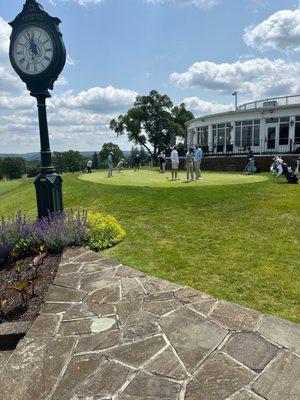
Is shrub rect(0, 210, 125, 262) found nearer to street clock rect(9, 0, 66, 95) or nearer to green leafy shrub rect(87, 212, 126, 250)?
green leafy shrub rect(87, 212, 126, 250)

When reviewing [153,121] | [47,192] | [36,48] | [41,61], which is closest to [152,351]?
[47,192]

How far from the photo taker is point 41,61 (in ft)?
21.2

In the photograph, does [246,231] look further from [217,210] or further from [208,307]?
[208,307]

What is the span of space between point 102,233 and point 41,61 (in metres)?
3.46

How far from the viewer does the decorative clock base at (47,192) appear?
673cm

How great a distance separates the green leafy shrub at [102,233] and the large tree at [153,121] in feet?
153

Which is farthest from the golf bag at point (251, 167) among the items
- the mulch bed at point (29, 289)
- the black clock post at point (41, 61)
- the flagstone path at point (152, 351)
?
the flagstone path at point (152, 351)

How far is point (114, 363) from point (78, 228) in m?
3.70

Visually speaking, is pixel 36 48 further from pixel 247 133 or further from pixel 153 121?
pixel 153 121

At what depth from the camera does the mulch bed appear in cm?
385

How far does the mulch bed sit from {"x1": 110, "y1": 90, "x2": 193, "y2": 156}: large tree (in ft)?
160

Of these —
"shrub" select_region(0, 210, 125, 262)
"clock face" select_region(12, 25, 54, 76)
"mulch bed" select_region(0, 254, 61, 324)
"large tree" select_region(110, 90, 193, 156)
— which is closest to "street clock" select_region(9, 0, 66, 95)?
"clock face" select_region(12, 25, 54, 76)

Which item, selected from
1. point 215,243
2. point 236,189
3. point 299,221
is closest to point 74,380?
point 215,243

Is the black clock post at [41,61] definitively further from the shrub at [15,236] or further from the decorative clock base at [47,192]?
the shrub at [15,236]
